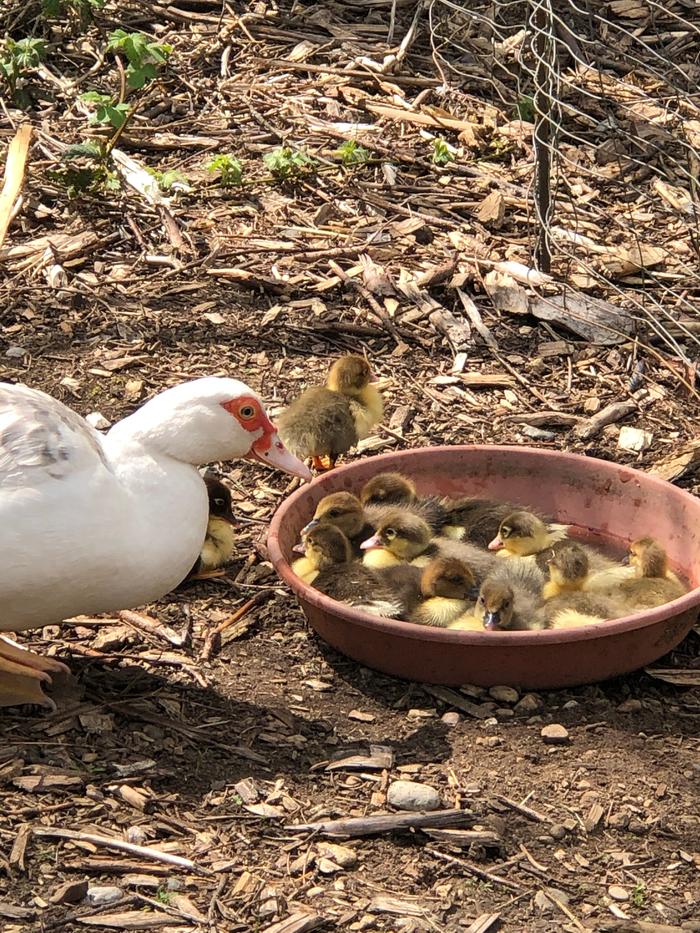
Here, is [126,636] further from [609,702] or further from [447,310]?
[447,310]

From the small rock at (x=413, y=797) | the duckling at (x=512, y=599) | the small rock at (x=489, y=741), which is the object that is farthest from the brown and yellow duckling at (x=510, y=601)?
the small rock at (x=413, y=797)

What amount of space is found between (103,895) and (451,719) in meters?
1.25

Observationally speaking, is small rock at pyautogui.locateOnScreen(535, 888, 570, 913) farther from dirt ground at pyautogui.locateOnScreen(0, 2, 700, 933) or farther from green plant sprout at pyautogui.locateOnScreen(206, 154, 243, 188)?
green plant sprout at pyautogui.locateOnScreen(206, 154, 243, 188)

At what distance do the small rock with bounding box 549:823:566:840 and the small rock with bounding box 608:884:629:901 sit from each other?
0.22m

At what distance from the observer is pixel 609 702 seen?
14.3ft

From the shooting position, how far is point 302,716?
4.32 m

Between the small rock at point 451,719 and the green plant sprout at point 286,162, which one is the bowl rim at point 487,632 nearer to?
the small rock at point 451,719

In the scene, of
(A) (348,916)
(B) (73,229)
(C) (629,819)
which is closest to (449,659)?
(C) (629,819)

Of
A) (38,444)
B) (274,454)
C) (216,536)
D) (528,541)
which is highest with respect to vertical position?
(38,444)

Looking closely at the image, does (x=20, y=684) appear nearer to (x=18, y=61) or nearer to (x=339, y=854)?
(x=339, y=854)

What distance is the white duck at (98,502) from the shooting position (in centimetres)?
387

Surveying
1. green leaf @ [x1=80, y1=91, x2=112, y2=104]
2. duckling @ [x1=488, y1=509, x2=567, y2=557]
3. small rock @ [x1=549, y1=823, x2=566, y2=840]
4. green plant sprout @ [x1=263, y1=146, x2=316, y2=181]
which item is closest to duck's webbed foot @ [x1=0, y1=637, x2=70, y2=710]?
small rock @ [x1=549, y1=823, x2=566, y2=840]

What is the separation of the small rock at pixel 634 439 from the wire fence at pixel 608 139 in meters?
0.36

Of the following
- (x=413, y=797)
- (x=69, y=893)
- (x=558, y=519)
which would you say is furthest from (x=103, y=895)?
(x=558, y=519)
